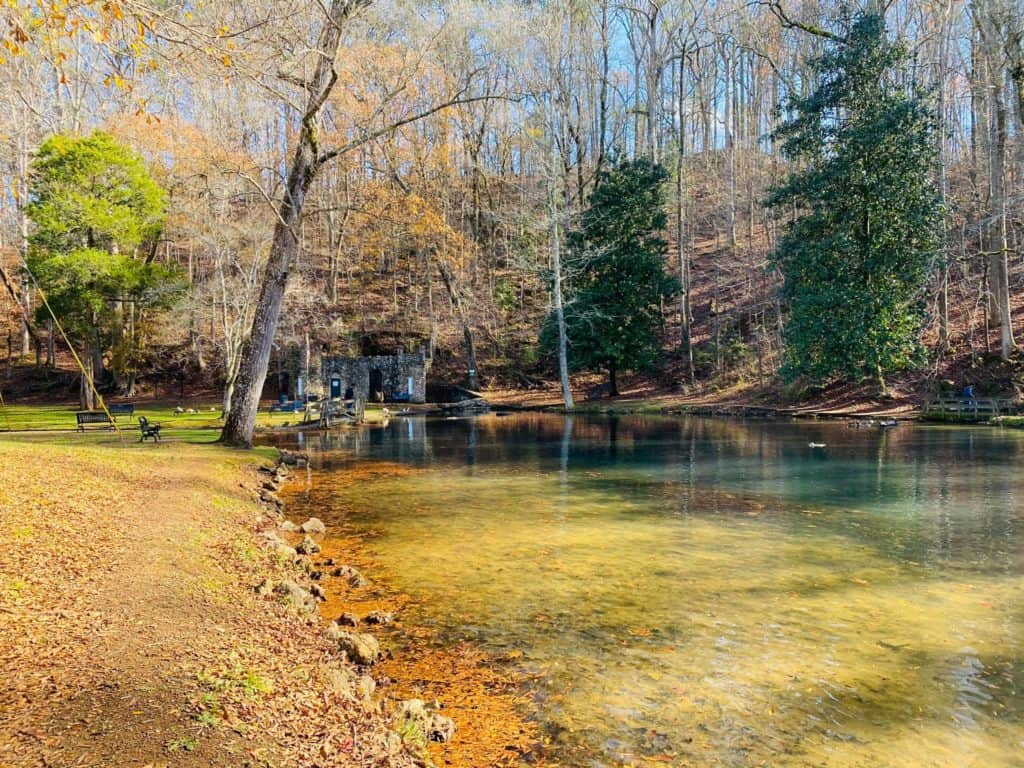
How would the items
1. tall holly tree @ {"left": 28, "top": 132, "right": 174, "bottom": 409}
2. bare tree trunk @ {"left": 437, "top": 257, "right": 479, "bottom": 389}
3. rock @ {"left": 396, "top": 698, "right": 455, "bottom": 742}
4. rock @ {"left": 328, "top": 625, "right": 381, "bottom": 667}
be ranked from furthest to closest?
bare tree trunk @ {"left": 437, "top": 257, "right": 479, "bottom": 389}
tall holly tree @ {"left": 28, "top": 132, "right": 174, "bottom": 409}
rock @ {"left": 328, "top": 625, "right": 381, "bottom": 667}
rock @ {"left": 396, "top": 698, "right": 455, "bottom": 742}

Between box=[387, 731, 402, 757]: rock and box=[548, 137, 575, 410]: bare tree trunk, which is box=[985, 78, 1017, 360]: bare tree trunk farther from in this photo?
box=[387, 731, 402, 757]: rock

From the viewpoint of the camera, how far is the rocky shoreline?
409 centimetres

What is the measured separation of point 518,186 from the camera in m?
42.9

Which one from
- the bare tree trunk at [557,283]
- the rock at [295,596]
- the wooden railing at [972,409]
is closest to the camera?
the rock at [295,596]

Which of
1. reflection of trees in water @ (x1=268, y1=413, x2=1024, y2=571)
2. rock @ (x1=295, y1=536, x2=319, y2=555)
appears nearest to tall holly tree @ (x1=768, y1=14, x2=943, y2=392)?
reflection of trees in water @ (x1=268, y1=413, x2=1024, y2=571)

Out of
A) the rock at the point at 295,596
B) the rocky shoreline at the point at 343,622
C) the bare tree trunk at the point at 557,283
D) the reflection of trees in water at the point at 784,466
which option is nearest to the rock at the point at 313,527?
the rocky shoreline at the point at 343,622

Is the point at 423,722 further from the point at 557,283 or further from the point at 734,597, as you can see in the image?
the point at 557,283

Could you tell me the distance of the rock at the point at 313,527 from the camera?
9.34m

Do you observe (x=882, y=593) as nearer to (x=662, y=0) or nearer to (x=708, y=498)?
(x=708, y=498)

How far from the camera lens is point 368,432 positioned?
2461cm

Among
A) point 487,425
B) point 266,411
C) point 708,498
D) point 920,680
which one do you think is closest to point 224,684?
point 920,680

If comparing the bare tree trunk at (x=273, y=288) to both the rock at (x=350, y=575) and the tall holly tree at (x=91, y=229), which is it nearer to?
the rock at (x=350, y=575)

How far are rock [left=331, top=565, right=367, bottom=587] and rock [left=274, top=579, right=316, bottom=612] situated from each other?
0.67m

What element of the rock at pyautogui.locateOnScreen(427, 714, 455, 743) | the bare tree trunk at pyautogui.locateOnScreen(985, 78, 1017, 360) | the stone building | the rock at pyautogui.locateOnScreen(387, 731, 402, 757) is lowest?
the rock at pyautogui.locateOnScreen(427, 714, 455, 743)
